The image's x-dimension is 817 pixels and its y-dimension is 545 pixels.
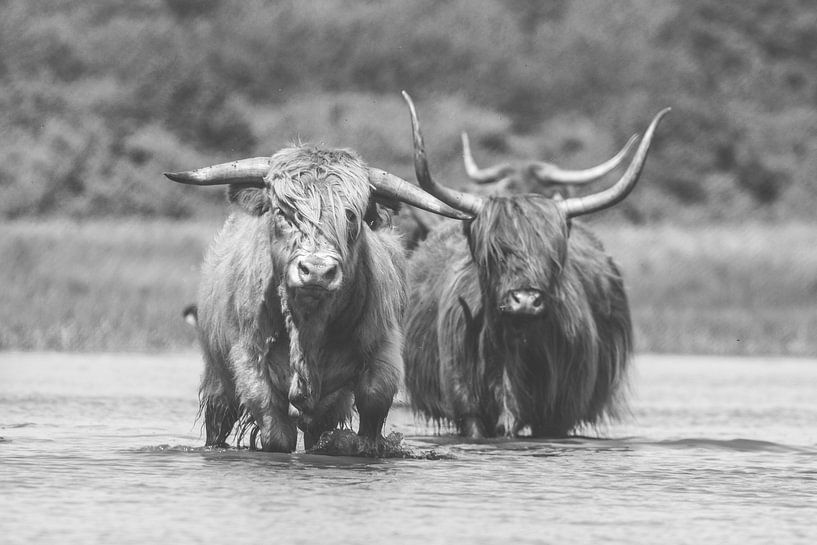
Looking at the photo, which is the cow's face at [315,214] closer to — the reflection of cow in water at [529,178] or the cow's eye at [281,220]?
the cow's eye at [281,220]

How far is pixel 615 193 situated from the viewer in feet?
32.0

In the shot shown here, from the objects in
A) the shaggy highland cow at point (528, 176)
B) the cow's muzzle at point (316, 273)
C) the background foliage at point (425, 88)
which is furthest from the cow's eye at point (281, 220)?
the background foliage at point (425, 88)

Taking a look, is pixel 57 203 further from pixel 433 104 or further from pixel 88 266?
pixel 433 104

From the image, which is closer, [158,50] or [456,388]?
[456,388]

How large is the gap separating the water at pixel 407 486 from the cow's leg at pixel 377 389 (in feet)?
0.59

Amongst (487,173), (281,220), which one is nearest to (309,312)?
(281,220)

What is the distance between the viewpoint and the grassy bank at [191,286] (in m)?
18.1

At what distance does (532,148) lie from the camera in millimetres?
42031

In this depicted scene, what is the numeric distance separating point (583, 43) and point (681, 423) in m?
37.4

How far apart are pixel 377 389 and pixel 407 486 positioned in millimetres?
872

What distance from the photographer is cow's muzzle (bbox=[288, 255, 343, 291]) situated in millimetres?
6875

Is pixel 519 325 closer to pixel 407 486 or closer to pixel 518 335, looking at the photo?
pixel 518 335

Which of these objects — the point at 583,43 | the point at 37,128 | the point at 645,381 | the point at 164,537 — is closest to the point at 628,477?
the point at 164,537

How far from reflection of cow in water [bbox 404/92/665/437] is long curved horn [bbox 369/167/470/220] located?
1.22 metres
